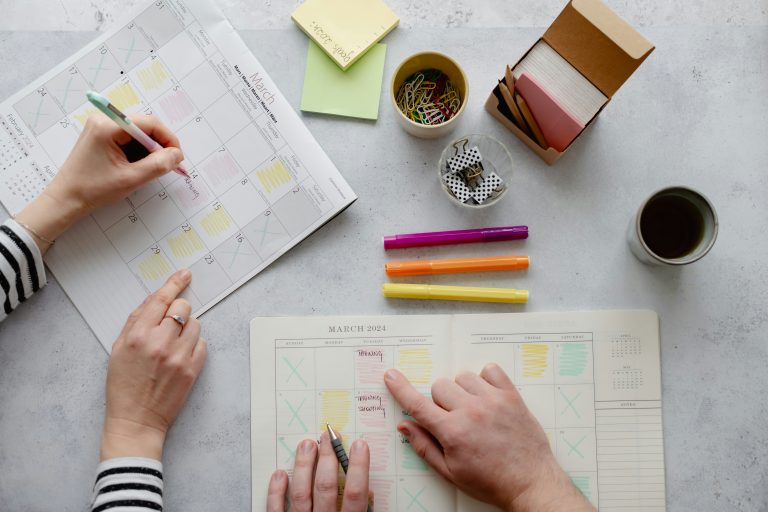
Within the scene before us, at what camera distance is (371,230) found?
858 millimetres

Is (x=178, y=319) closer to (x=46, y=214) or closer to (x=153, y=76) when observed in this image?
(x=46, y=214)

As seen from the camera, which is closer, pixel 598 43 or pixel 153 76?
pixel 598 43

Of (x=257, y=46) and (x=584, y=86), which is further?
(x=257, y=46)

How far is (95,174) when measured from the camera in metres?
0.81

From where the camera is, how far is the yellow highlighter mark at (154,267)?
Result: 0.85 meters

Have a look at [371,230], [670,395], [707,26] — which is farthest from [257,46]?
[670,395]

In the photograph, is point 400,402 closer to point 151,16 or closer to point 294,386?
point 294,386

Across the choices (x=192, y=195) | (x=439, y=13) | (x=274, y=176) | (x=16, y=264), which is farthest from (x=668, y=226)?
(x=16, y=264)

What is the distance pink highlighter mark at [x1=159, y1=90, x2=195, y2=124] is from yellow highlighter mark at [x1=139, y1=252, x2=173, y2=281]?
0.62 ft

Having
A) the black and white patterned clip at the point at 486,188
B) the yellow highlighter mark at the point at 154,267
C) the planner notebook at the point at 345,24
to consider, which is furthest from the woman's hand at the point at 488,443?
the planner notebook at the point at 345,24

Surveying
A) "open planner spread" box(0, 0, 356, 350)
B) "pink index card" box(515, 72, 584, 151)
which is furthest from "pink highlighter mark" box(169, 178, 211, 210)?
"pink index card" box(515, 72, 584, 151)

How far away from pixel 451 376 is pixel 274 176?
365 mm

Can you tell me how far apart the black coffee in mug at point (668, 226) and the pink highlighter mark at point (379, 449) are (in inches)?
17.1

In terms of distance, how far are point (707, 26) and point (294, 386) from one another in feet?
2.51
